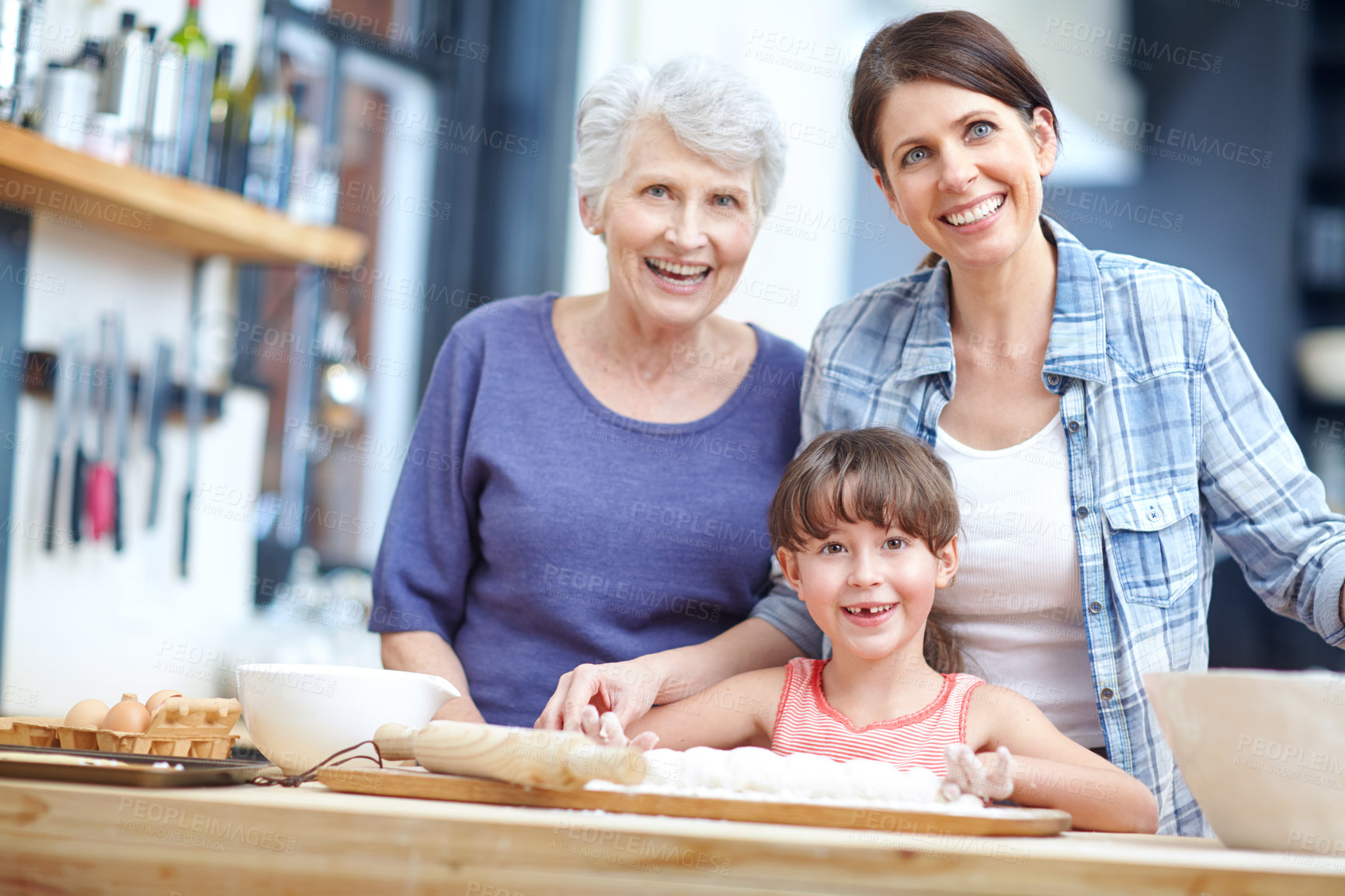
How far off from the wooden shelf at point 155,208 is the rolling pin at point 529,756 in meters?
1.46

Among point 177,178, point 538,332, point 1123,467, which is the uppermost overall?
point 177,178

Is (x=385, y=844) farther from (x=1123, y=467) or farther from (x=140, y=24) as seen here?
(x=140, y=24)

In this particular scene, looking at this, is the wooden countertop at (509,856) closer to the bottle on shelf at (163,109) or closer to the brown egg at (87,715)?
the brown egg at (87,715)

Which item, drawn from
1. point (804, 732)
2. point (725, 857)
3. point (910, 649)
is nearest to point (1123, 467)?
point (910, 649)

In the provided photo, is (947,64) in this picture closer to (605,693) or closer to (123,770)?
(605,693)

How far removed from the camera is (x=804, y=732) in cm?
123

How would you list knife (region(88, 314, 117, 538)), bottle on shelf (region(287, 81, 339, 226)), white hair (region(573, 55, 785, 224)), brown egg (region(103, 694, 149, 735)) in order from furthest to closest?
bottle on shelf (region(287, 81, 339, 226)) → knife (region(88, 314, 117, 538)) → white hair (region(573, 55, 785, 224)) → brown egg (region(103, 694, 149, 735))

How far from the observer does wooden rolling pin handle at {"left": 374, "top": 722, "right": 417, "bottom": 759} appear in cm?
97

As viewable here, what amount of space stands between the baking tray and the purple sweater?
58cm

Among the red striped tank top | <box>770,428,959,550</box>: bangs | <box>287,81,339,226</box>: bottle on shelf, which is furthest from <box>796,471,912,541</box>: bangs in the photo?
<box>287,81,339,226</box>: bottle on shelf

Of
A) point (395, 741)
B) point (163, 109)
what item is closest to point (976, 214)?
point (395, 741)

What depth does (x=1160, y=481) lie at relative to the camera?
1.35 m

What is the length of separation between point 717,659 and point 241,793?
63 cm

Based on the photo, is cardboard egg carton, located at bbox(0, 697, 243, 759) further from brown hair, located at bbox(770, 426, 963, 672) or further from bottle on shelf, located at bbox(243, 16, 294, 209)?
bottle on shelf, located at bbox(243, 16, 294, 209)
